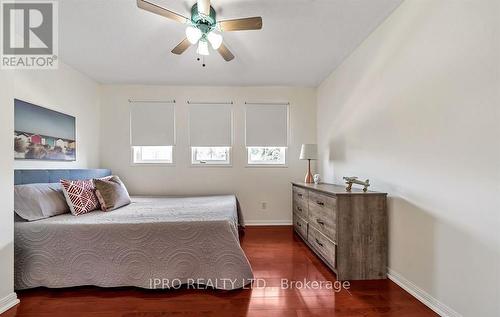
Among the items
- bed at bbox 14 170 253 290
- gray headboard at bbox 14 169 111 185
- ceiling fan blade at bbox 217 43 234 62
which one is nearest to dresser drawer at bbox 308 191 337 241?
bed at bbox 14 170 253 290

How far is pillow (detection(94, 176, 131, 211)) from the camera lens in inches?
103

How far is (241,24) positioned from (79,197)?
7.92 ft

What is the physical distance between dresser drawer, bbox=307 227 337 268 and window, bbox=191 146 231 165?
1939 mm

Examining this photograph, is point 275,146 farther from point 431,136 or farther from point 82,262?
point 82,262

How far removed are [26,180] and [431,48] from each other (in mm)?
3897

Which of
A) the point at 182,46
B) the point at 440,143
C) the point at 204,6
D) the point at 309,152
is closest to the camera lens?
the point at 440,143

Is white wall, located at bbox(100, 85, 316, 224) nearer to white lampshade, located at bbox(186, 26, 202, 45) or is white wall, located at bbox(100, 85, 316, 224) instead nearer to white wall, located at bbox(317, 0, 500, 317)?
white wall, located at bbox(317, 0, 500, 317)

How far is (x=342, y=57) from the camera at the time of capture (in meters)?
3.03

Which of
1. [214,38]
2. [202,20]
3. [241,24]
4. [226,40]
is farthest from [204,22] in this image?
[226,40]

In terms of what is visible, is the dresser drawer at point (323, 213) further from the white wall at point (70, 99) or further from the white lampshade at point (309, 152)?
the white wall at point (70, 99)

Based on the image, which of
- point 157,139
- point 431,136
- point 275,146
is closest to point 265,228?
point 275,146

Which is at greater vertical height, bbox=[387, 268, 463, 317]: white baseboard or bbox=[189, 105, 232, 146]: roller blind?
bbox=[189, 105, 232, 146]: roller blind

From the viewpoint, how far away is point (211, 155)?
4.13 meters

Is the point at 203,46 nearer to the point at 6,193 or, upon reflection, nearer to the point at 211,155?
the point at 6,193
